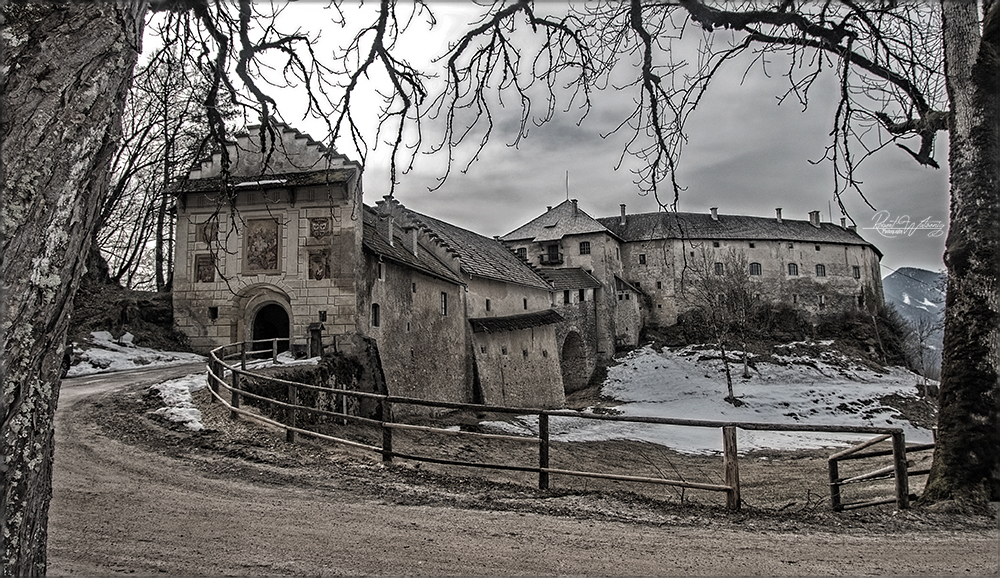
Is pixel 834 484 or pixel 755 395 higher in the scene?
pixel 834 484

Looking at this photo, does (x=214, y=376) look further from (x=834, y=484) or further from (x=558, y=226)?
(x=558, y=226)

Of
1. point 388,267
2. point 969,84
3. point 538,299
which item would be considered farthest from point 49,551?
point 538,299

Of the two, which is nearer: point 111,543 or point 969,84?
point 111,543

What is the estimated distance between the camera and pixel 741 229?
55.2 metres

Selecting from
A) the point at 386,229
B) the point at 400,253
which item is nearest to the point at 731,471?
the point at 400,253

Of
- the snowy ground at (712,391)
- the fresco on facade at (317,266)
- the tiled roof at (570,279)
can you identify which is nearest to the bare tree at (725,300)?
the snowy ground at (712,391)

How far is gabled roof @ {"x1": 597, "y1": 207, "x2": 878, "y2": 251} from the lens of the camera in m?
54.0

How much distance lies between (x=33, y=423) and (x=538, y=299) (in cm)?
3356

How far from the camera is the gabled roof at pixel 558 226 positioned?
4772 cm

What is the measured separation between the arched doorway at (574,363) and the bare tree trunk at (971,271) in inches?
1320

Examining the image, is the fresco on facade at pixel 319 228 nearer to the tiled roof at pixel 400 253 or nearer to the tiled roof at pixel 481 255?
the tiled roof at pixel 400 253

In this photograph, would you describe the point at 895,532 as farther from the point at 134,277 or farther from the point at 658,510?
the point at 134,277

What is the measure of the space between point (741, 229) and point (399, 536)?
184 ft

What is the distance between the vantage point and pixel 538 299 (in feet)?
116
